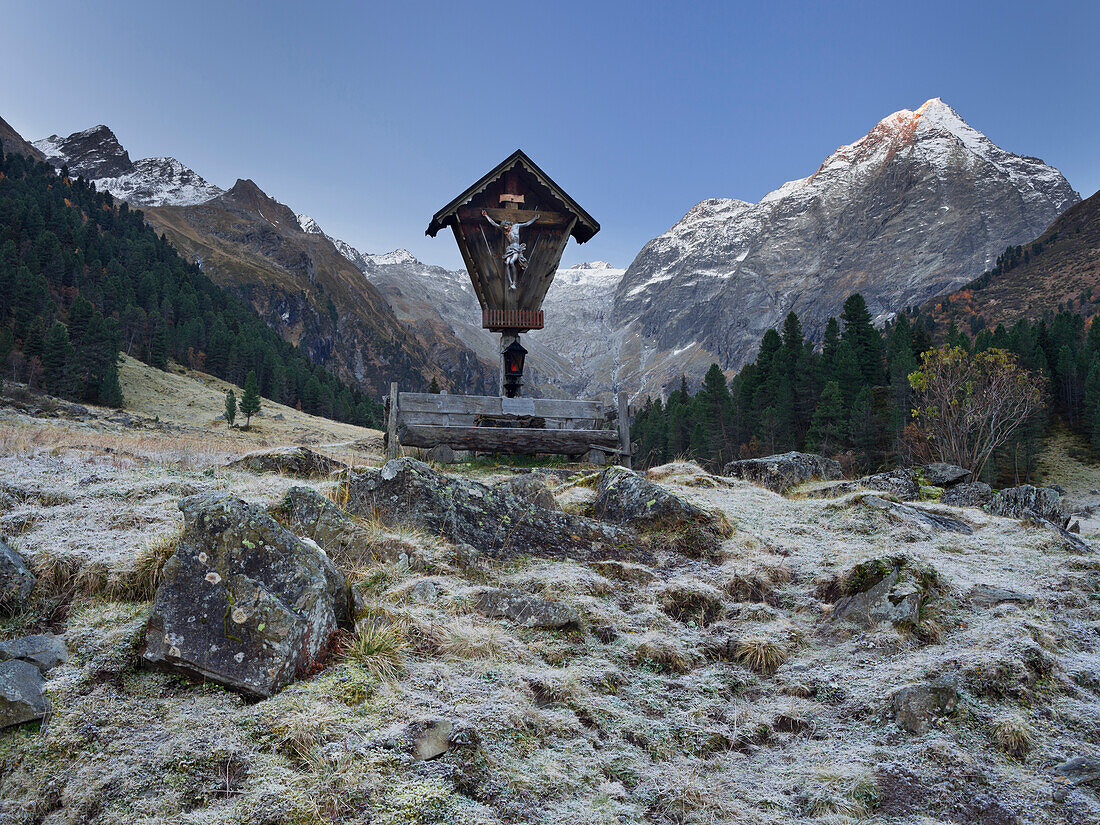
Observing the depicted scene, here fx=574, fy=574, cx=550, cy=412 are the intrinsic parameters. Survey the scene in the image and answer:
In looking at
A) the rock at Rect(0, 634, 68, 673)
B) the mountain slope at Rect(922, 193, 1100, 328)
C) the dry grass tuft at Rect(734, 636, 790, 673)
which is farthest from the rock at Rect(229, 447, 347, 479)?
the mountain slope at Rect(922, 193, 1100, 328)

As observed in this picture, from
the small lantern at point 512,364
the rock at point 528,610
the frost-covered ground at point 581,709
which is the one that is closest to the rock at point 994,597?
the frost-covered ground at point 581,709

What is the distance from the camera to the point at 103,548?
495 cm

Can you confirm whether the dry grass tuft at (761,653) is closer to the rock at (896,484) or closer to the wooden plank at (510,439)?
the wooden plank at (510,439)

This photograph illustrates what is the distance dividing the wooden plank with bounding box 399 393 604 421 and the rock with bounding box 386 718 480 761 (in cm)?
864

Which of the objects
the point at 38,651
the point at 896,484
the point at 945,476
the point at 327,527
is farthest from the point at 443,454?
the point at 945,476

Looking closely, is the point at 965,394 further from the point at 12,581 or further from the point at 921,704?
the point at 12,581

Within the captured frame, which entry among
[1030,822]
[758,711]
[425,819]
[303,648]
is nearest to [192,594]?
[303,648]

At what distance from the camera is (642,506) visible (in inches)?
328

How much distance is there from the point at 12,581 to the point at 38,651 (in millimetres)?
899

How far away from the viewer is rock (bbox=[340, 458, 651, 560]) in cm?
681

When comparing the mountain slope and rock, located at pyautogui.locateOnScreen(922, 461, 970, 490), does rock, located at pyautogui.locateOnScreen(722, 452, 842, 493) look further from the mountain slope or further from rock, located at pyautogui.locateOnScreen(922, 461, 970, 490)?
the mountain slope

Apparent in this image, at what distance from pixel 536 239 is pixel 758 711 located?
1316cm

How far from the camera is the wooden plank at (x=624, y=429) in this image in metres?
13.3

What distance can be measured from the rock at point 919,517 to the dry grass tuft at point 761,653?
4.96 meters
